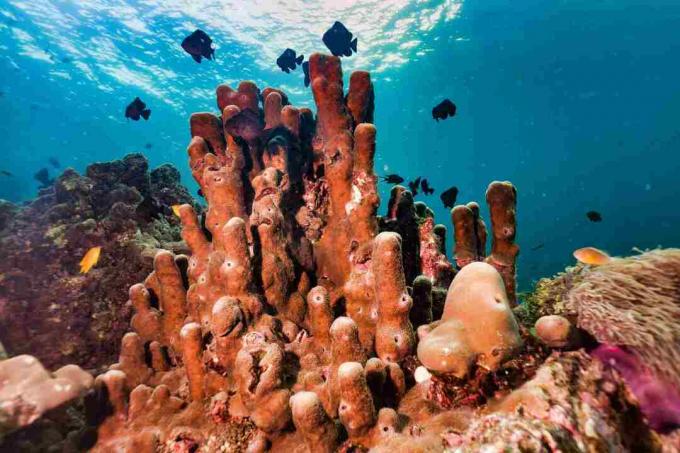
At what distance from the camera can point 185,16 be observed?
19.7 metres

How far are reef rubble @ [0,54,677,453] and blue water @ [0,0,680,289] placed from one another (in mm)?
19352

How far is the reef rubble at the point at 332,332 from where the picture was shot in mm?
1994

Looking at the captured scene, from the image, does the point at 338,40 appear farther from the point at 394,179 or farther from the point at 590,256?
the point at 590,256

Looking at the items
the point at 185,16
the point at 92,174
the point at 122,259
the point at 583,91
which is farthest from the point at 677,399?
the point at 583,91

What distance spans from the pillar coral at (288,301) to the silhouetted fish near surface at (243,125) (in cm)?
11

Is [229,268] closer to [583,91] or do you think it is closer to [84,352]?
[84,352]

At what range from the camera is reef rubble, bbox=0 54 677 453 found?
1994mm

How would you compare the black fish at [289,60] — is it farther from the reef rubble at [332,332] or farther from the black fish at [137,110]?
the black fish at [137,110]

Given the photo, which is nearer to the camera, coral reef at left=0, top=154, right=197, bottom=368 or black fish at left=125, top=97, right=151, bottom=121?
coral reef at left=0, top=154, right=197, bottom=368

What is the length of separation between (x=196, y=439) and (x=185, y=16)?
2315 cm

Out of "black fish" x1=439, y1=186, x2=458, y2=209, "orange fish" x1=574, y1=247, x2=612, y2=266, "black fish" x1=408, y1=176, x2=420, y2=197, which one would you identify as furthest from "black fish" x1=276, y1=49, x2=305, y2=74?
"orange fish" x1=574, y1=247, x2=612, y2=266

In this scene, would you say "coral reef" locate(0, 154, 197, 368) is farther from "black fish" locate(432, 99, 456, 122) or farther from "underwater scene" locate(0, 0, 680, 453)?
"black fish" locate(432, 99, 456, 122)

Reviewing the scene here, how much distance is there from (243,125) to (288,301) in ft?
7.31

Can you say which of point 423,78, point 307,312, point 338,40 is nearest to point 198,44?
point 338,40
